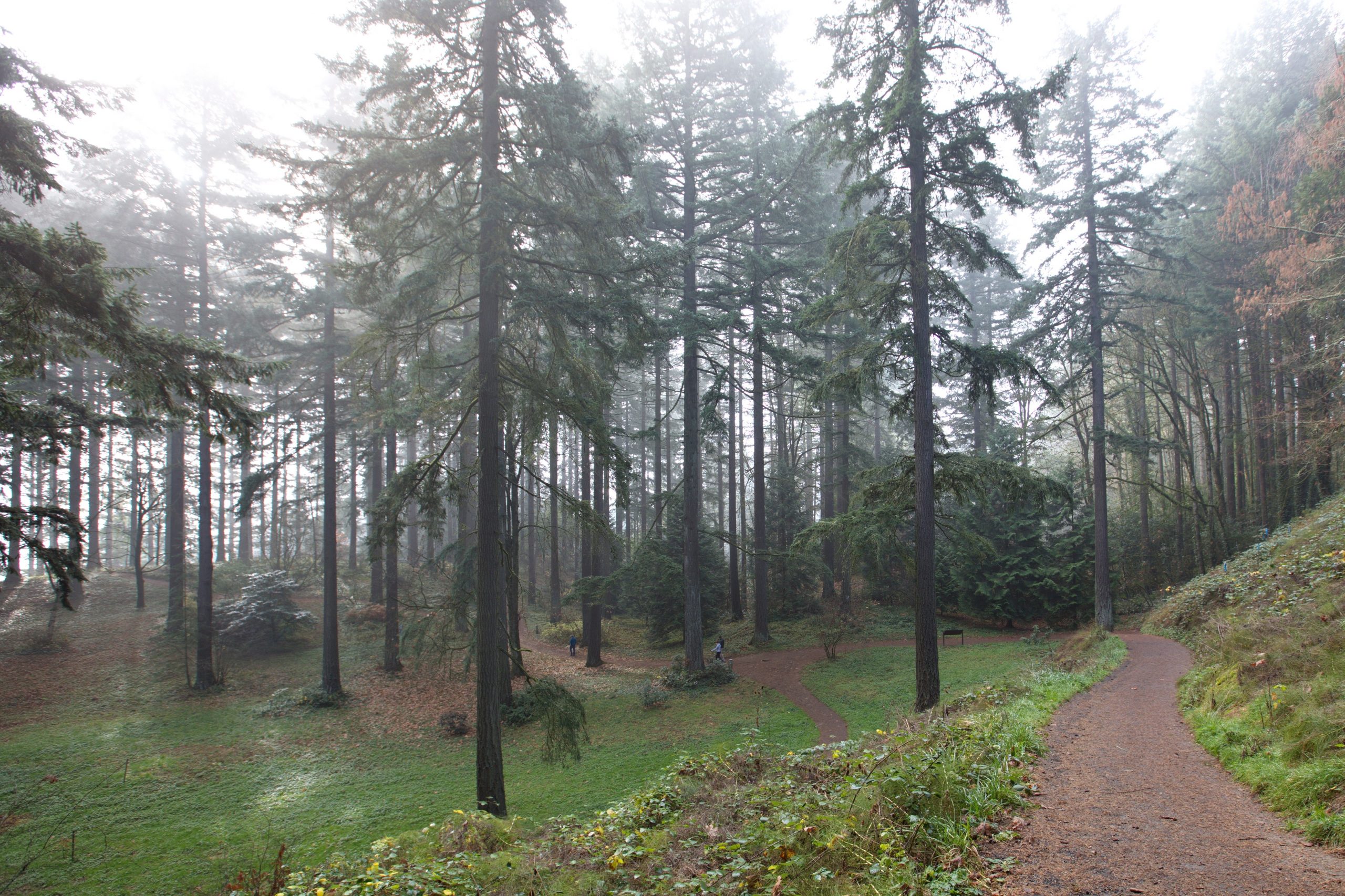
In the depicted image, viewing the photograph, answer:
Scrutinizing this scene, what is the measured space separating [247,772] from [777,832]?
12812mm

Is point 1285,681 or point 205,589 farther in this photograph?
point 205,589

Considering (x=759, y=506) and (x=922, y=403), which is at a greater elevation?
(x=922, y=403)

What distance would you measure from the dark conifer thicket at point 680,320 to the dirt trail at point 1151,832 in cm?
432

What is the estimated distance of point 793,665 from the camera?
17688 mm

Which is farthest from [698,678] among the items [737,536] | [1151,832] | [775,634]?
[1151,832]

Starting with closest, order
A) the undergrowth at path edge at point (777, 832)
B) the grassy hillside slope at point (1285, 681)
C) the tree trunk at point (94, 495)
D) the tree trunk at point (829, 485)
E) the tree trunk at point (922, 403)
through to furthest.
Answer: the undergrowth at path edge at point (777, 832)
the grassy hillside slope at point (1285, 681)
the tree trunk at point (922, 403)
the tree trunk at point (829, 485)
the tree trunk at point (94, 495)

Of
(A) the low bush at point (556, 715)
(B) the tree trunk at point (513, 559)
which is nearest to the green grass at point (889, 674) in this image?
(A) the low bush at point (556, 715)

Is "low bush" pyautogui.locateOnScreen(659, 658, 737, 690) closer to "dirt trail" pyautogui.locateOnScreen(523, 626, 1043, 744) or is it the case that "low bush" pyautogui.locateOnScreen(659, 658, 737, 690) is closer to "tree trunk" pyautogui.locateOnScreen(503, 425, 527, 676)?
"dirt trail" pyautogui.locateOnScreen(523, 626, 1043, 744)

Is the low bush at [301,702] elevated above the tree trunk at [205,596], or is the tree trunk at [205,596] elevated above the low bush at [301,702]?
the tree trunk at [205,596]

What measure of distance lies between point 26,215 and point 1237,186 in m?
42.1

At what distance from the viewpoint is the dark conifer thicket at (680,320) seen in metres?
8.63

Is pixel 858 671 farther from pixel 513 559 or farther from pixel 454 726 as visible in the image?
pixel 454 726

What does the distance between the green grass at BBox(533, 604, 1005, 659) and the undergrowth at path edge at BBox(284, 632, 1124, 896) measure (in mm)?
12918

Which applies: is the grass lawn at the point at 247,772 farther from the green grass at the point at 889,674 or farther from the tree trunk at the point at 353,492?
the tree trunk at the point at 353,492
